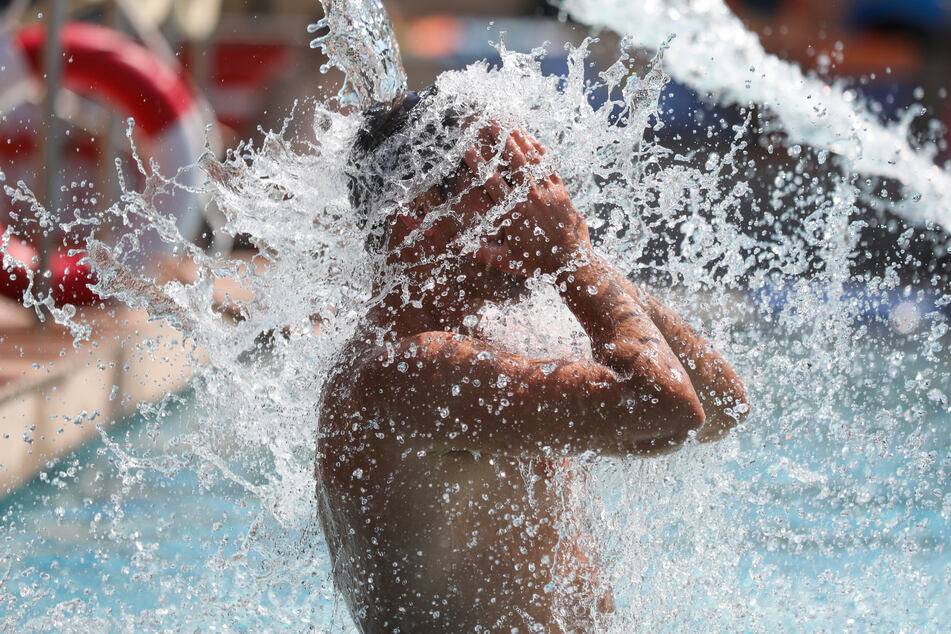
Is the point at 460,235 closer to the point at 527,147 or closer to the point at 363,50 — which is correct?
the point at 527,147

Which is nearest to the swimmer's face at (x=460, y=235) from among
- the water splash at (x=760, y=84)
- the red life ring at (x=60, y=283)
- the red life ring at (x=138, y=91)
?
the water splash at (x=760, y=84)

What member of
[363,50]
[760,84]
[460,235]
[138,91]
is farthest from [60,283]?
[460,235]

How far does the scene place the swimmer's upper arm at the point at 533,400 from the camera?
69.2 inches

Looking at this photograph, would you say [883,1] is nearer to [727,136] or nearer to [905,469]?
[727,136]

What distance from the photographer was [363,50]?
2283 mm

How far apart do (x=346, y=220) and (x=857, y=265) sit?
440 inches

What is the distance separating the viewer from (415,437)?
1.86 m

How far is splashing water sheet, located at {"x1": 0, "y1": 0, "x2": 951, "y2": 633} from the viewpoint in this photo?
225 centimetres

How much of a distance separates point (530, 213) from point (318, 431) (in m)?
0.57

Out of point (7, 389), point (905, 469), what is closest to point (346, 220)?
point (7, 389)

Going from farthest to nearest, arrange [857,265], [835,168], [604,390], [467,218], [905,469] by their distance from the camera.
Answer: [857,265] < [835,168] < [905,469] < [467,218] < [604,390]

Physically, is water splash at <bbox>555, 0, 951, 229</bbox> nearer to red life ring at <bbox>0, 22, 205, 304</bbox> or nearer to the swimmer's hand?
red life ring at <bbox>0, 22, 205, 304</bbox>

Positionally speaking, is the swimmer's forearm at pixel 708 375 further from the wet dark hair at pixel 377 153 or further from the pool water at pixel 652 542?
the wet dark hair at pixel 377 153

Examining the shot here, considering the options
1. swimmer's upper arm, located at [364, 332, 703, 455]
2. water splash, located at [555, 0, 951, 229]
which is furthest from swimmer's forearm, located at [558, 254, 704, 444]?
water splash, located at [555, 0, 951, 229]
